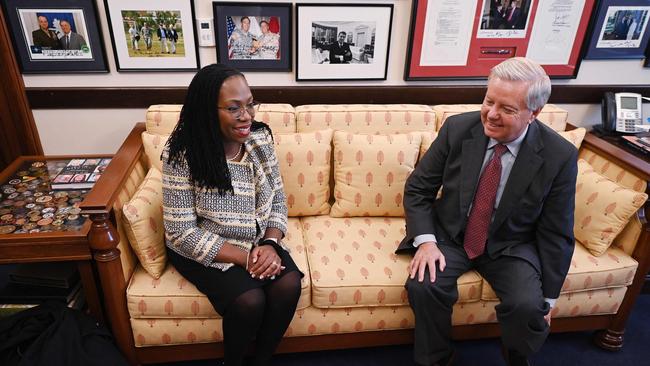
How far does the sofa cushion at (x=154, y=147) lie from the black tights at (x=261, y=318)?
29.0 inches

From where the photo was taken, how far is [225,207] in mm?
1547

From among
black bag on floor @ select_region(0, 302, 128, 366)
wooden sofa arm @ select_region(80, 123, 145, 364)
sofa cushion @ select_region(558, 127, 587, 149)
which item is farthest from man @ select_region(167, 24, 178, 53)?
sofa cushion @ select_region(558, 127, 587, 149)

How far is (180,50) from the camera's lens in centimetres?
204

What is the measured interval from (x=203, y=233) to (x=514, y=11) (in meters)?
1.81

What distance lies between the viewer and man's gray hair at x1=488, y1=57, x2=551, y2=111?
1.41 m

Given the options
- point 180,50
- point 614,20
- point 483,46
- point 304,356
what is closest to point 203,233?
point 304,356

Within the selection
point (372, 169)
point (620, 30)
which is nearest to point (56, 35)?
point (372, 169)

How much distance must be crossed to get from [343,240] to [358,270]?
0.20m

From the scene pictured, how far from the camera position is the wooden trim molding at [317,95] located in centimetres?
207

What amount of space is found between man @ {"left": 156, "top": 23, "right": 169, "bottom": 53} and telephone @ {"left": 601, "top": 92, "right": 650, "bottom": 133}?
89.4 inches

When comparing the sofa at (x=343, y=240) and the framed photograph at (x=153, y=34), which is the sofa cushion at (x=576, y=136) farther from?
the framed photograph at (x=153, y=34)

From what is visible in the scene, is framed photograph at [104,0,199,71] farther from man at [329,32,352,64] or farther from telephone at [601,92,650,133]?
telephone at [601,92,650,133]

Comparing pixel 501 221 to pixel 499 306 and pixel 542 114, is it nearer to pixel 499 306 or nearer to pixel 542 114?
pixel 499 306

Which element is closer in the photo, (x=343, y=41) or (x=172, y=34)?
(x=172, y=34)
